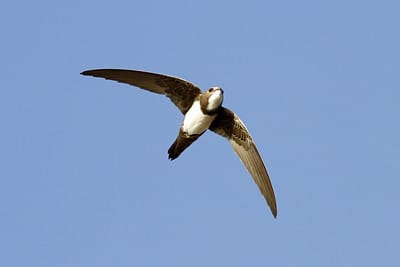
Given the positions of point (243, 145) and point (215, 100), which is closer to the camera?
point (215, 100)

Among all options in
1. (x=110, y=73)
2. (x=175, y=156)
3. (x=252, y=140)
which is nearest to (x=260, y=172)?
(x=252, y=140)

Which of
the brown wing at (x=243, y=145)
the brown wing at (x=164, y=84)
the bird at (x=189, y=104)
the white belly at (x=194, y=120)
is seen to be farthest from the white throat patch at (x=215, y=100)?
the brown wing at (x=243, y=145)

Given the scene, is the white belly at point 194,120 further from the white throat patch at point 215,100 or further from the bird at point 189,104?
the white throat patch at point 215,100

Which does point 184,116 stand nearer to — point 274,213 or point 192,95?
point 192,95

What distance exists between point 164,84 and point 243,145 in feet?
6.92

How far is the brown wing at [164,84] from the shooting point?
19.7m

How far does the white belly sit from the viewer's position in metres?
19.7

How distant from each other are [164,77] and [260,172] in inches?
108

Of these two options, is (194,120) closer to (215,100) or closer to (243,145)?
(215,100)

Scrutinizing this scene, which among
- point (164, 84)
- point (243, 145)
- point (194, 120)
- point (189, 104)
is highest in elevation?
point (164, 84)

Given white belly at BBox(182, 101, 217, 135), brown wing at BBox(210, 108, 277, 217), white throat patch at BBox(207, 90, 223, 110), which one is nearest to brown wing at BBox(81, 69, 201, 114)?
white belly at BBox(182, 101, 217, 135)

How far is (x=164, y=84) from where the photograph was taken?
19.9 m

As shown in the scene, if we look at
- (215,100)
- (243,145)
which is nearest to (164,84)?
(215,100)

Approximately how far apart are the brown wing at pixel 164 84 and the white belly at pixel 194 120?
0.20 meters
